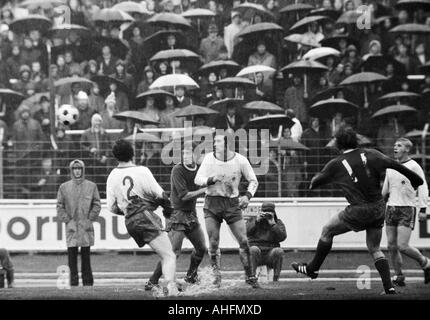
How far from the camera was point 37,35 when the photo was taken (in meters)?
18.5

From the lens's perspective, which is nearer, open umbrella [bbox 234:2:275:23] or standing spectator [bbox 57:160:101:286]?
standing spectator [bbox 57:160:101:286]

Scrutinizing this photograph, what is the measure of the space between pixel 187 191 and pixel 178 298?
2.44m

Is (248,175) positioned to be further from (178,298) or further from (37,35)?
(37,35)

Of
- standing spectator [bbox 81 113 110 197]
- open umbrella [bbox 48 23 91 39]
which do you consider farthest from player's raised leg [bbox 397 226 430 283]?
open umbrella [bbox 48 23 91 39]

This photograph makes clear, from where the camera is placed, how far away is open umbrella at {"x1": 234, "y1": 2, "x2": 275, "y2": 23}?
59.1 feet

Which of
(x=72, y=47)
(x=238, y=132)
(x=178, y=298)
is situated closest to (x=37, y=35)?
(x=72, y=47)

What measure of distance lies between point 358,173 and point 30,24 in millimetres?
9751

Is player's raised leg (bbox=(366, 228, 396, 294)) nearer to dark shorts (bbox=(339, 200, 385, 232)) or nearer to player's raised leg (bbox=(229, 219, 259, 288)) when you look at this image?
dark shorts (bbox=(339, 200, 385, 232))

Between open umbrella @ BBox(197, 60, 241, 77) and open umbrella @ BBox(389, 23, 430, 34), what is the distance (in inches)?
116

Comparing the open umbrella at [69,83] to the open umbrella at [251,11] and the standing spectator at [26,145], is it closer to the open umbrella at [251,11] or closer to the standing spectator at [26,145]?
the standing spectator at [26,145]

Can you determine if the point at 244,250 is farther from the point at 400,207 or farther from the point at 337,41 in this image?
the point at 337,41

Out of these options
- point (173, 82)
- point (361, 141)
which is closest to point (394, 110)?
point (361, 141)

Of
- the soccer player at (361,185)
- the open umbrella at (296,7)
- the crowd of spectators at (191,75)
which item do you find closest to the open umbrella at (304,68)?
the crowd of spectators at (191,75)

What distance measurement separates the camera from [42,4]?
19.0 meters
